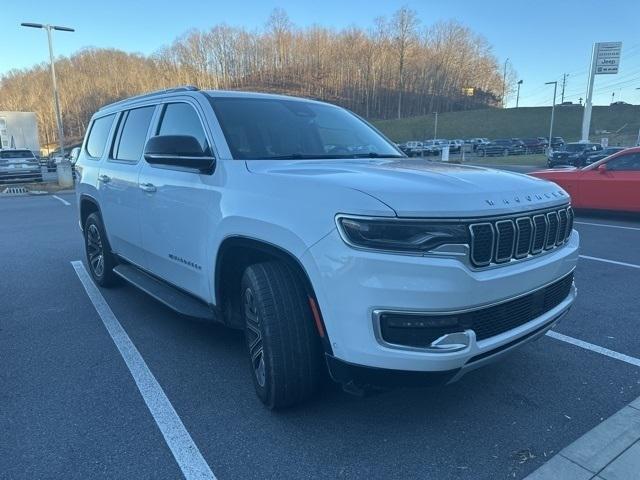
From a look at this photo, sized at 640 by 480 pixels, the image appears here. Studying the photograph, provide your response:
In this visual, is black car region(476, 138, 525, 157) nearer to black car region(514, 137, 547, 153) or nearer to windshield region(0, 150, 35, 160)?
black car region(514, 137, 547, 153)

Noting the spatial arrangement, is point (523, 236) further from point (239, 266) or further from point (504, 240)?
point (239, 266)

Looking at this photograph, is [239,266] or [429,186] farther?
[239,266]

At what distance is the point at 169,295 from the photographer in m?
3.75

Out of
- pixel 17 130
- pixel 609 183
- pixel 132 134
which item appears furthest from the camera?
pixel 17 130

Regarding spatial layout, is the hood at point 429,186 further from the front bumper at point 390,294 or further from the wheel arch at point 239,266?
the wheel arch at point 239,266

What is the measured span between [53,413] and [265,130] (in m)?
2.31

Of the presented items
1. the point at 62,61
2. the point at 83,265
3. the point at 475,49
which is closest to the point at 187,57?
the point at 62,61

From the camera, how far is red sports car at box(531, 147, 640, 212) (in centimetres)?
988

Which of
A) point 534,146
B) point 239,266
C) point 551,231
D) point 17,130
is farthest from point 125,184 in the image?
point 534,146

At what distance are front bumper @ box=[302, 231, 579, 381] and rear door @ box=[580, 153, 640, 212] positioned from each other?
9349 millimetres

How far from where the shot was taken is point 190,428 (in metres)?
2.73

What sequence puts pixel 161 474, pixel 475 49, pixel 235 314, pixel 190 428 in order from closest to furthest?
pixel 161 474 → pixel 190 428 → pixel 235 314 → pixel 475 49

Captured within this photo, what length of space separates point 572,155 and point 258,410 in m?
33.2

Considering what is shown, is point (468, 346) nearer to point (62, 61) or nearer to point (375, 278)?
point (375, 278)
